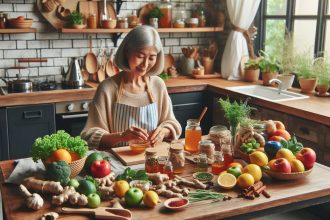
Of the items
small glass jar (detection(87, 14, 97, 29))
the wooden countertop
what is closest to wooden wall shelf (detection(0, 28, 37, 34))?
small glass jar (detection(87, 14, 97, 29))

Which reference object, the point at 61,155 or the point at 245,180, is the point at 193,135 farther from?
the point at 61,155

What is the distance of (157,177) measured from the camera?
74.1 inches

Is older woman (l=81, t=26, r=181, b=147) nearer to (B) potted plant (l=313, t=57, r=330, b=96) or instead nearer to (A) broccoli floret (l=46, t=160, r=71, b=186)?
(A) broccoli floret (l=46, t=160, r=71, b=186)

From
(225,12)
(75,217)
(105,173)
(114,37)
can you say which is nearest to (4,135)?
(114,37)

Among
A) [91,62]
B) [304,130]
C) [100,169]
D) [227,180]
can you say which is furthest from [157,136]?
[91,62]

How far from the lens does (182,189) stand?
1821 millimetres

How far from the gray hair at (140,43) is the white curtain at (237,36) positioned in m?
2.16

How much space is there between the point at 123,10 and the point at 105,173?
3.21 meters

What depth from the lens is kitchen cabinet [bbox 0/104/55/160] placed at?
3.74 meters

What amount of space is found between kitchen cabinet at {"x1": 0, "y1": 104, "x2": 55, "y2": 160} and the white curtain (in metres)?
2.07

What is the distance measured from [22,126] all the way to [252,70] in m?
2.45

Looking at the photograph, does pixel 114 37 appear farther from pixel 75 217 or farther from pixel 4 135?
pixel 75 217

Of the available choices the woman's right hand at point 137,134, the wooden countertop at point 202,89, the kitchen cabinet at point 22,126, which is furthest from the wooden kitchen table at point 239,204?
the kitchen cabinet at point 22,126

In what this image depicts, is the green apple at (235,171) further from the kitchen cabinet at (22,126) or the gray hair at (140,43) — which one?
the kitchen cabinet at (22,126)
